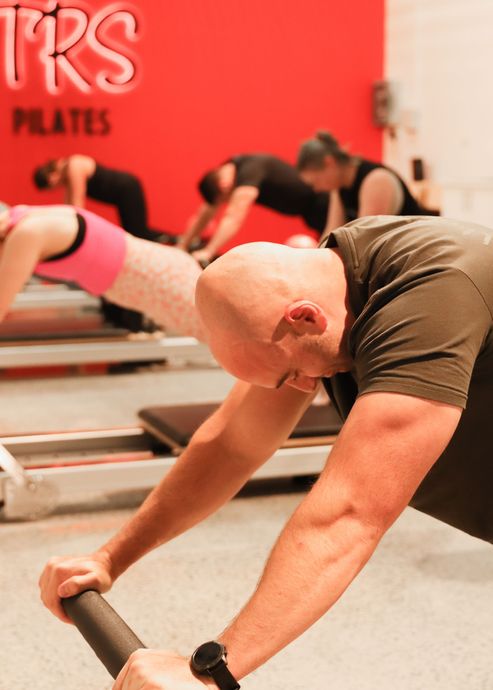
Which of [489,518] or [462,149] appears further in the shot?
[462,149]

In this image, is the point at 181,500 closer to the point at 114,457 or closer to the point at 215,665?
the point at 215,665

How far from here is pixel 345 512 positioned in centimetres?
108

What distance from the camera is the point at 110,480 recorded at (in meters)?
3.28

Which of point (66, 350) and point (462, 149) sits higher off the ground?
point (462, 149)

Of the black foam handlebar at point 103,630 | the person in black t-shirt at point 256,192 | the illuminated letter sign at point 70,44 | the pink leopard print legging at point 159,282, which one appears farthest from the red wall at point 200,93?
the black foam handlebar at point 103,630

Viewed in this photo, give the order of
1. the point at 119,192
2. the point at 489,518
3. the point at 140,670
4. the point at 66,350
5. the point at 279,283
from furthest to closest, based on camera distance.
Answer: the point at 119,192 < the point at 66,350 < the point at 489,518 < the point at 279,283 < the point at 140,670

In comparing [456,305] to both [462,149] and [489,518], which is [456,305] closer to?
[489,518]

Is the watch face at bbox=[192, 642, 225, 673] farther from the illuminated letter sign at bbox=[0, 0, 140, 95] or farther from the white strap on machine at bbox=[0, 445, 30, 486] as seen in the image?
the illuminated letter sign at bbox=[0, 0, 140, 95]

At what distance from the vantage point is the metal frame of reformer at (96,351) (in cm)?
520

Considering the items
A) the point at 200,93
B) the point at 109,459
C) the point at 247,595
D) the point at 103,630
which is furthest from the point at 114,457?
the point at 200,93

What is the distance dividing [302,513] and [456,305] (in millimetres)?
310

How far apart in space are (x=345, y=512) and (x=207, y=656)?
22 centimetres

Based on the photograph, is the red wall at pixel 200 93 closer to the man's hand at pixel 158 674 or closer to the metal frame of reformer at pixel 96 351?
the metal frame of reformer at pixel 96 351

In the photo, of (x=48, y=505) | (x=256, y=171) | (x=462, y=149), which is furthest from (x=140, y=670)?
(x=462, y=149)
